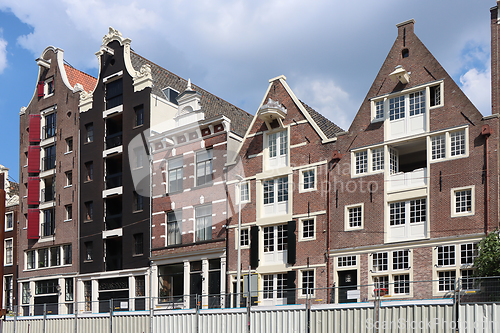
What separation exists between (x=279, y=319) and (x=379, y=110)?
13250 mm

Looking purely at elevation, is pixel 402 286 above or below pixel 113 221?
below

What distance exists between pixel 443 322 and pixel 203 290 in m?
19.7

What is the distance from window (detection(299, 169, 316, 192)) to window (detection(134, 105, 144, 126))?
49.5 ft

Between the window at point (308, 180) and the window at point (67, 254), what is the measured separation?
22241mm

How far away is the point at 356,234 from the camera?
100ft

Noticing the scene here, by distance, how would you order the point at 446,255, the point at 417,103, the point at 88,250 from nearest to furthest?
the point at 446,255, the point at 417,103, the point at 88,250

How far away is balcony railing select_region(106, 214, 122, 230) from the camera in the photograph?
43.1m

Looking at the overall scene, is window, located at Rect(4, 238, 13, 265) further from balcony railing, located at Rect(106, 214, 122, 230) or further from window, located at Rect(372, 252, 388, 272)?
window, located at Rect(372, 252, 388, 272)

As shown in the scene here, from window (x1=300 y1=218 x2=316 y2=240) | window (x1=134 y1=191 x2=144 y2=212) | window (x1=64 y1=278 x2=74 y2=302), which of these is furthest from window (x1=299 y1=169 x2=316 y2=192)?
window (x1=64 y1=278 x2=74 y2=302)

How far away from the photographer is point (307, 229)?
3256 centimetres

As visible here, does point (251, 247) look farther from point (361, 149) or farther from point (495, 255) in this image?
point (495, 255)

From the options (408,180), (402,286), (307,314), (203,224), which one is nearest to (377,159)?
(408,180)

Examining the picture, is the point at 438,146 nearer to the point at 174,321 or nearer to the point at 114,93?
the point at 174,321

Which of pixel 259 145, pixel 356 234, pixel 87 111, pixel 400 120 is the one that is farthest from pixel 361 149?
pixel 87 111
